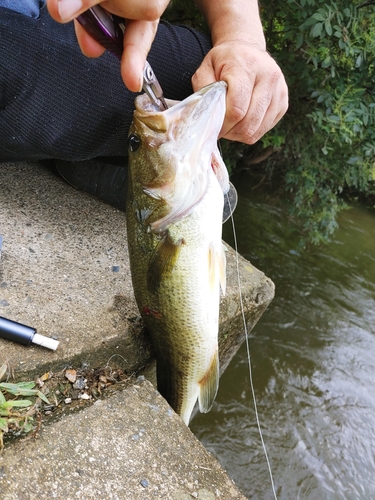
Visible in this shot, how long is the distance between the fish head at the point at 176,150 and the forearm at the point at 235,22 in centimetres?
53

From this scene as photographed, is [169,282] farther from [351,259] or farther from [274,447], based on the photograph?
[351,259]

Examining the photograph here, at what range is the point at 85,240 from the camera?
234cm


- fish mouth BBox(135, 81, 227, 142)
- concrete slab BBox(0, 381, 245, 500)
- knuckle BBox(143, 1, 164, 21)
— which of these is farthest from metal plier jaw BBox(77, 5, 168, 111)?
concrete slab BBox(0, 381, 245, 500)

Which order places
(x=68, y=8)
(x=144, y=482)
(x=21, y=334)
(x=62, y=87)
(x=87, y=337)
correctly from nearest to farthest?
(x=68, y=8) → (x=144, y=482) → (x=21, y=334) → (x=87, y=337) → (x=62, y=87)

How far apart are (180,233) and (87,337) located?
1.86 ft

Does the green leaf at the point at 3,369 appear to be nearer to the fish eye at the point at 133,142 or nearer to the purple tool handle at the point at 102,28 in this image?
the fish eye at the point at 133,142

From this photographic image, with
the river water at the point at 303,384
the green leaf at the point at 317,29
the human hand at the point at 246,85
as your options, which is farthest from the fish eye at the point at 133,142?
the river water at the point at 303,384

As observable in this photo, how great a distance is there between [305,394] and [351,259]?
7.78 feet

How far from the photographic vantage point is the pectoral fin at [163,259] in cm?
169

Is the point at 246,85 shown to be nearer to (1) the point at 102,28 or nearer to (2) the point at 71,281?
(1) the point at 102,28

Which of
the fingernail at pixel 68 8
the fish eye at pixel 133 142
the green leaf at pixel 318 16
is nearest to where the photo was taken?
the fingernail at pixel 68 8

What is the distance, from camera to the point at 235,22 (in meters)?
Result: 2.03

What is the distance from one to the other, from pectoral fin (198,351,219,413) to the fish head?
630 mm

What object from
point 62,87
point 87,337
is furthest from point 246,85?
point 87,337
